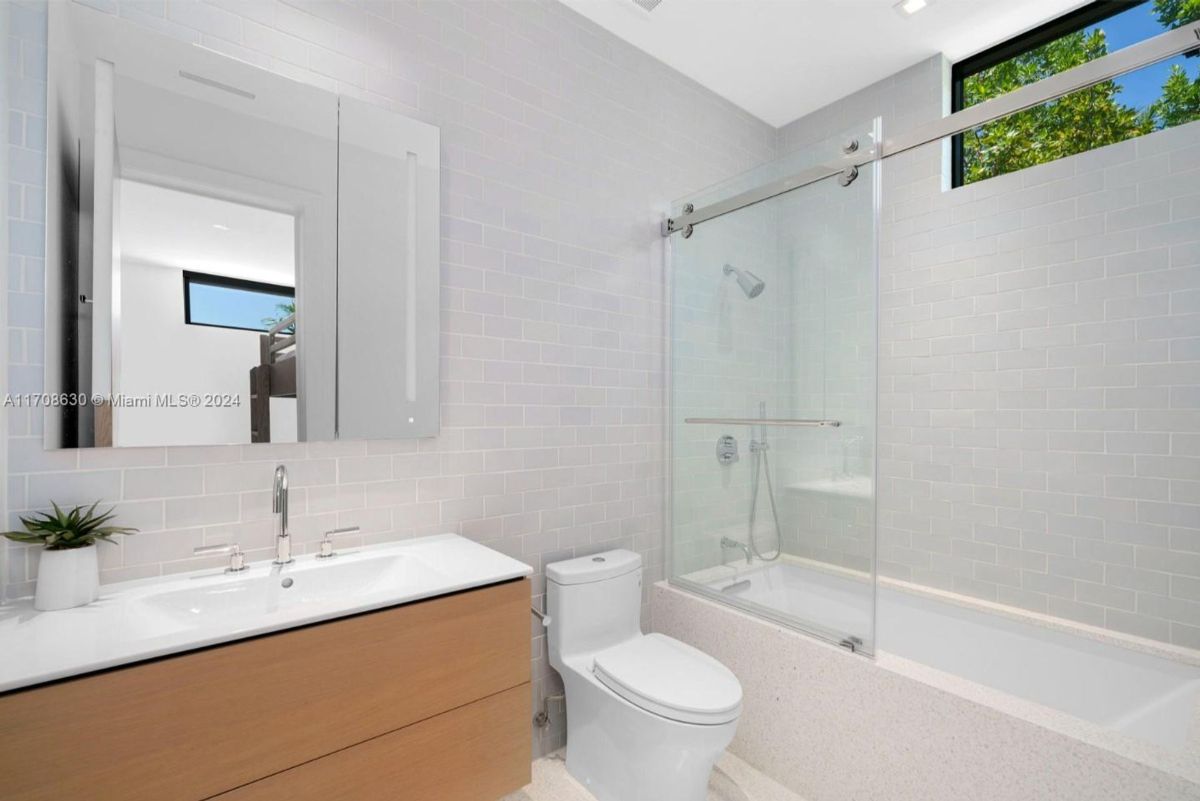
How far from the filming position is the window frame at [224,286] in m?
1.42

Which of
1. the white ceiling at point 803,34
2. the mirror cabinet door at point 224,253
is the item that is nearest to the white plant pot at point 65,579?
the mirror cabinet door at point 224,253

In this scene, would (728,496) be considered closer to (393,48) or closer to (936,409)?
(936,409)

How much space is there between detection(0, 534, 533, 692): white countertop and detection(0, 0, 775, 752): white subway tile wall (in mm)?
112

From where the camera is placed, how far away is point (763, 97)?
9.30 feet

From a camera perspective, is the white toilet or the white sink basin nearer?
the white sink basin

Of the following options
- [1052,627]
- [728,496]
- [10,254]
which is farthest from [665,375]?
[10,254]

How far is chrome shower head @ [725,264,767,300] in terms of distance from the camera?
85.9 inches

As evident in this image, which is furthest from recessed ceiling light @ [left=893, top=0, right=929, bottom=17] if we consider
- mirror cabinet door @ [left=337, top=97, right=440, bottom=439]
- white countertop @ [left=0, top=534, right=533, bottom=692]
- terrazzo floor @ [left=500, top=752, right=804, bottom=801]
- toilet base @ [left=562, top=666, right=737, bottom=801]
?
terrazzo floor @ [left=500, top=752, right=804, bottom=801]

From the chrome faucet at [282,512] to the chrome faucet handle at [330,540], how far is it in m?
0.09

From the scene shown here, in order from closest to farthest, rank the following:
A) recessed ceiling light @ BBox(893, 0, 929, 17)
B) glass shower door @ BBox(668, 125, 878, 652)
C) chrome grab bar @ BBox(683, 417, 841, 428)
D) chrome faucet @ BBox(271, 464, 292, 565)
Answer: chrome faucet @ BBox(271, 464, 292, 565) → glass shower door @ BBox(668, 125, 878, 652) → chrome grab bar @ BBox(683, 417, 841, 428) → recessed ceiling light @ BBox(893, 0, 929, 17)

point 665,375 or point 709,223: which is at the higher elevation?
point 709,223

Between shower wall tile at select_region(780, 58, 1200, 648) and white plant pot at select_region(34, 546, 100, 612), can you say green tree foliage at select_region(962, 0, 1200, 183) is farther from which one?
white plant pot at select_region(34, 546, 100, 612)

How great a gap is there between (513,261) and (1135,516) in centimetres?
245

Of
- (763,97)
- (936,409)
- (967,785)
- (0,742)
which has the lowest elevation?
(967,785)
